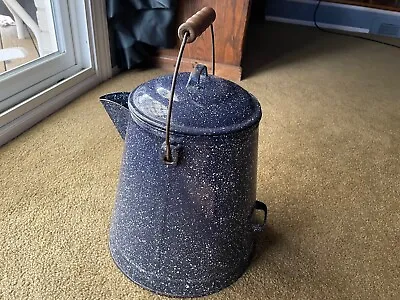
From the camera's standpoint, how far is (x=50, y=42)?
146 cm

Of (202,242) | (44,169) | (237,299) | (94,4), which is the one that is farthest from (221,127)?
(94,4)

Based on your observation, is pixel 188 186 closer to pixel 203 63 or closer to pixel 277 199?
pixel 277 199

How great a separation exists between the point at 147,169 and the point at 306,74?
4.37 feet

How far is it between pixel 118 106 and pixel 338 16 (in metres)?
2.18

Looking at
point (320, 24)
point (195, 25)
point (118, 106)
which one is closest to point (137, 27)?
point (118, 106)

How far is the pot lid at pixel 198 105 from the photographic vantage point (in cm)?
63

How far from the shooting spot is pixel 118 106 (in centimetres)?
77

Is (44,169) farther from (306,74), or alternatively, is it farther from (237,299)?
(306,74)

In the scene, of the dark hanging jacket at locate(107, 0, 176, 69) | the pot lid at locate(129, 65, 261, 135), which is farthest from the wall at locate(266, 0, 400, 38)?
the pot lid at locate(129, 65, 261, 135)

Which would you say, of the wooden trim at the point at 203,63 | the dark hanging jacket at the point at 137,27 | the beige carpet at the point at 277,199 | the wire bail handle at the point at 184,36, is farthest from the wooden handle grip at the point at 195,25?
the wooden trim at the point at 203,63

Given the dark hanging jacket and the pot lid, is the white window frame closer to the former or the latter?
the dark hanging jacket

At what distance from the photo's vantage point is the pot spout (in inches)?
30.2

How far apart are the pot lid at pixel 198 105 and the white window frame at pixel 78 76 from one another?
0.66 m

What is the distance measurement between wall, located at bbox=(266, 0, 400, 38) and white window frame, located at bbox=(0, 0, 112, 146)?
1.47 meters
